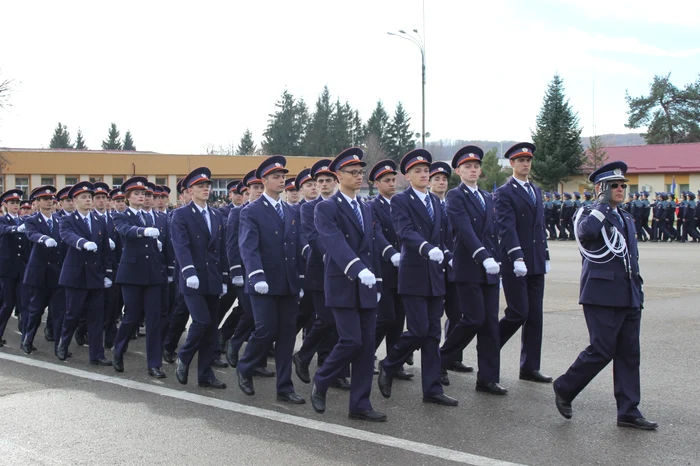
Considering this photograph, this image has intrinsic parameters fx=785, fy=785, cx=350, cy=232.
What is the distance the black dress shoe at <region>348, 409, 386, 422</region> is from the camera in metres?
6.39

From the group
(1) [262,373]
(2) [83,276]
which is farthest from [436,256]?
(2) [83,276]

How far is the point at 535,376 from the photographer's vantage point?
7.65 m

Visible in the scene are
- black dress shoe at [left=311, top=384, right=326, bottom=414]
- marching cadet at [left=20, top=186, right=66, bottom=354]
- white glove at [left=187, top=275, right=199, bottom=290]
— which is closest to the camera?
black dress shoe at [left=311, top=384, right=326, bottom=414]

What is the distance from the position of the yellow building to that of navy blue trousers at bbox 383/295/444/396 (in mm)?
47155

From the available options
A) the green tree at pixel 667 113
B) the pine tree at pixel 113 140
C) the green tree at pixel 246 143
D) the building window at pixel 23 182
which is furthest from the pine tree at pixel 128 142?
the green tree at pixel 667 113

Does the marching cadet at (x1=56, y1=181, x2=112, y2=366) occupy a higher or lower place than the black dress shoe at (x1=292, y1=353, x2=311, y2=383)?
higher

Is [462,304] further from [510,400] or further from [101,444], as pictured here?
[101,444]

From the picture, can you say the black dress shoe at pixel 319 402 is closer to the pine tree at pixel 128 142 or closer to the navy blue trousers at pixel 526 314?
the navy blue trousers at pixel 526 314

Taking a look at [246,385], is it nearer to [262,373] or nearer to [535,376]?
[262,373]

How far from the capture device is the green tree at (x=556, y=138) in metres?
47.9

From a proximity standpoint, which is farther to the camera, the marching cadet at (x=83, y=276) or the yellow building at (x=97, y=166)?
the yellow building at (x=97, y=166)

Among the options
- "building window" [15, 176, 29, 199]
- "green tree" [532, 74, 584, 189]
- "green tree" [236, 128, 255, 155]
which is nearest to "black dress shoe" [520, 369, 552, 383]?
"green tree" [532, 74, 584, 189]

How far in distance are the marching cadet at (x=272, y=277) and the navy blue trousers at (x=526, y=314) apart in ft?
6.86

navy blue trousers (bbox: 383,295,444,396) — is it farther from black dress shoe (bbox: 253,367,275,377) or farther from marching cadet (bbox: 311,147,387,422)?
black dress shoe (bbox: 253,367,275,377)
